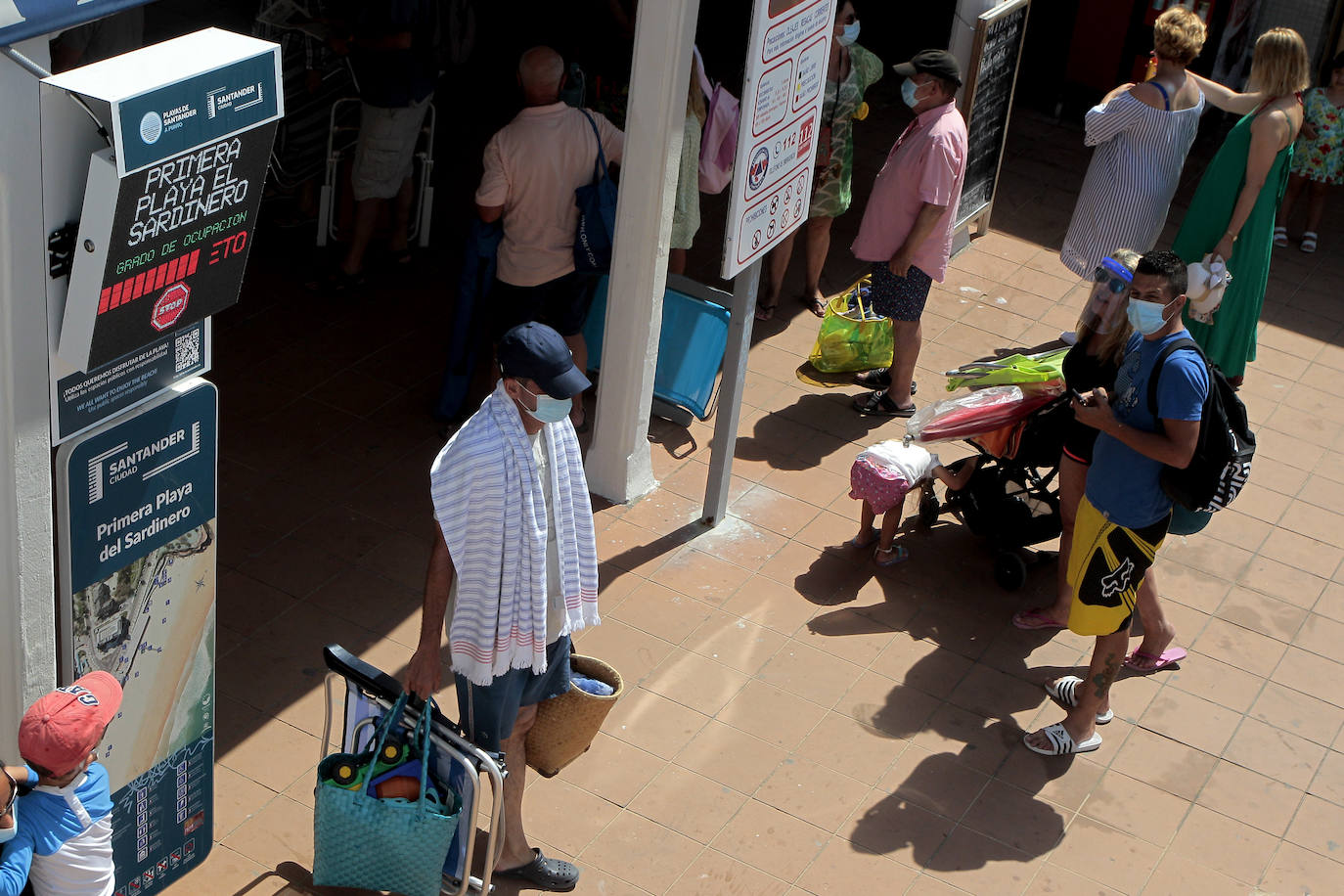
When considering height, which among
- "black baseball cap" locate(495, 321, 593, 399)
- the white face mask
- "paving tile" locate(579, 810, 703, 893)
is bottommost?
"paving tile" locate(579, 810, 703, 893)

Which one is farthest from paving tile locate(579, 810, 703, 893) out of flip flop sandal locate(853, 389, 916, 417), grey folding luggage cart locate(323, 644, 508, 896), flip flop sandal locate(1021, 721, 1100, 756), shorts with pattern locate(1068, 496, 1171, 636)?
flip flop sandal locate(853, 389, 916, 417)

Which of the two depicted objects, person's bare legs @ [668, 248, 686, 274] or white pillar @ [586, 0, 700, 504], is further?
person's bare legs @ [668, 248, 686, 274]

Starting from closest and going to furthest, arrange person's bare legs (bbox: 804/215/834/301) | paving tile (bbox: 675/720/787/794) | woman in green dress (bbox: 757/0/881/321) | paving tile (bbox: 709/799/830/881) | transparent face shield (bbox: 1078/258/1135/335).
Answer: paving tile (bbox: 709/799/830/881), paving tile (bbox: 675/720/787/794), transparent face shield (bbox: 1078/258/1135/335), woman in green dress (bbox: 757/0/881/321), person's bare legs (bbox: 804/215/834/301)

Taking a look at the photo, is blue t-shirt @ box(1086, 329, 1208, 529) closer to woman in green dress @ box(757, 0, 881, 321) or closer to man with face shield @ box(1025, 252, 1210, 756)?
man with face shield @ box(1025, 252, 1210, 756)

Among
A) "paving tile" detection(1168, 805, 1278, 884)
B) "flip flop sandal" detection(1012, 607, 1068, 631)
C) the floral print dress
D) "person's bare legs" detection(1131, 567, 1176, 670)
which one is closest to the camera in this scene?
"paving tile" detection(1168, 805, 1278, 884)

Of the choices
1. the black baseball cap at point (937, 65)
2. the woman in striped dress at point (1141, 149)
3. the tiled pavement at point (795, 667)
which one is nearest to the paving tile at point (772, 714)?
the tiled pavement at point (795, 667)

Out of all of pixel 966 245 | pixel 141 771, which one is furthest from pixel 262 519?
pixel 966 245

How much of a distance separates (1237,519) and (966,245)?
10.1 ft

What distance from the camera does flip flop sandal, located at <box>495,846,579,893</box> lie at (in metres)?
4.86

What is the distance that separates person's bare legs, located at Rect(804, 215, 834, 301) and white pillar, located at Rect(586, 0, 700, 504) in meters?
2.13

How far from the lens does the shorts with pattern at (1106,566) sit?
535 centimetres

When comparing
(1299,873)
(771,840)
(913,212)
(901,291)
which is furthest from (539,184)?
(1299,873)

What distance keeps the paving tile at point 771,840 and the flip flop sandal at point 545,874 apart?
56 cm

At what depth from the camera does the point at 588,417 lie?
7559 millimetres
